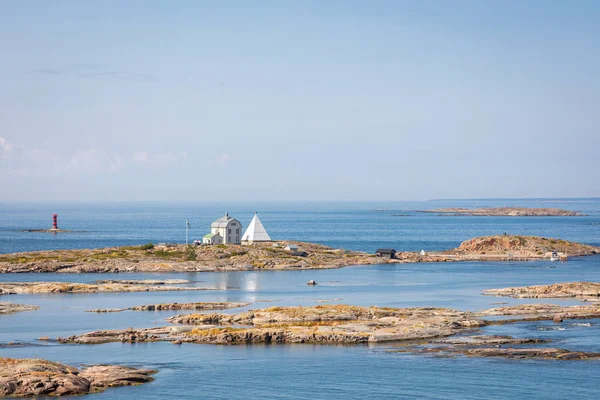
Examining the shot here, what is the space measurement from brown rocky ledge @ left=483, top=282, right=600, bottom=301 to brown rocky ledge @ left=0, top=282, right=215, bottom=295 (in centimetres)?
3180

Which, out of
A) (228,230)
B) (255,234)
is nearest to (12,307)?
(228,230)

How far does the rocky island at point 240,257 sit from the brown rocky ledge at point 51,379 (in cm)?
5011

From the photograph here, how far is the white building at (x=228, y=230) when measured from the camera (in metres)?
131

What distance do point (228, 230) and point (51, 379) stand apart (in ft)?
287

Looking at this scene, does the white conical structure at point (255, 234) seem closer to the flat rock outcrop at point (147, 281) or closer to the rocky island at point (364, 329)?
the flat rock outcrop at point (147, 281)

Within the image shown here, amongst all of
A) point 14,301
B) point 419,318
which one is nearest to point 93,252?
point 14,301

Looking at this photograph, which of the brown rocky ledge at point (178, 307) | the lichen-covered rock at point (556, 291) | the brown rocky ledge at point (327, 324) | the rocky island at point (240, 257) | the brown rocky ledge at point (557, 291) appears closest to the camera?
the brown rocky ledge at point (327, 324)

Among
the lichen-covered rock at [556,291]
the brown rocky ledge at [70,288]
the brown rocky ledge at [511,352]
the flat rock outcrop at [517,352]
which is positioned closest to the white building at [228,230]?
the brown rocky ledge at [70,288]

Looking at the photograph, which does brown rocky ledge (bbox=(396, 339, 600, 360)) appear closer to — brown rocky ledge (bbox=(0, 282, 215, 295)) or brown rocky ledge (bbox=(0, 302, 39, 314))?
brown rocky ledge (bbox=(0, 302, 39, 314))

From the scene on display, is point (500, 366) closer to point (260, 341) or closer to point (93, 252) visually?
point (260, 341)

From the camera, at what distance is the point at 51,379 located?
43.8 m

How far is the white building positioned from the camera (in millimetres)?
130875

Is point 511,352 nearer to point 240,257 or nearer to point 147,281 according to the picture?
point 147,281

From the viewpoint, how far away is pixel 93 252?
399 ft
